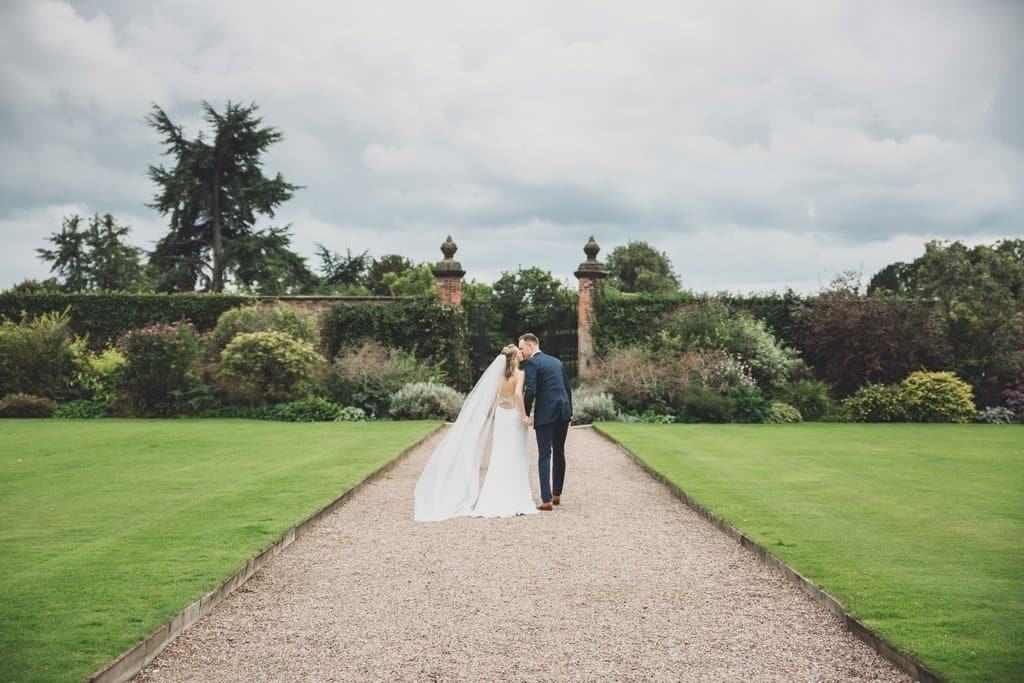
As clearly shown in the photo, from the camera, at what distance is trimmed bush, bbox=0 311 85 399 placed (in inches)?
805

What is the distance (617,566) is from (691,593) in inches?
31.6

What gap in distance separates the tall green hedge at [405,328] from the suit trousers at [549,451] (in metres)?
12.9

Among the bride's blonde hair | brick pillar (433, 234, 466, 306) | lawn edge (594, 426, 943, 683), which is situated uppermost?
brick pillar (433, 234, 466, 306)

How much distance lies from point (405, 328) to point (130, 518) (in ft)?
47.0

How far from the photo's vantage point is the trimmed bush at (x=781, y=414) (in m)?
18.0

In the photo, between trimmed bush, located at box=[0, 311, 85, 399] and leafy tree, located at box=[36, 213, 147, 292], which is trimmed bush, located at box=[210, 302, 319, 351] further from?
leafy tree, located at box=[36, 213, 147, 292]

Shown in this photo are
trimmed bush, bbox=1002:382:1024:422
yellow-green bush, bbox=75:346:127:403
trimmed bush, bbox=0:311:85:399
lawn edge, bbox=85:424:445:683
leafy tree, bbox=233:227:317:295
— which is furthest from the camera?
leafy tree, bbox=233:227:317:295

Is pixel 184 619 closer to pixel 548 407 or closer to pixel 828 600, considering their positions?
pixel 828 600

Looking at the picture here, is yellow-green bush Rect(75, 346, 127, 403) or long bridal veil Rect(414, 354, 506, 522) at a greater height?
yellow-green bush Rect(75, 346, 127, 403)

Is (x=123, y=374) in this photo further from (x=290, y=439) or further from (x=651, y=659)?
(x=651, y=659)

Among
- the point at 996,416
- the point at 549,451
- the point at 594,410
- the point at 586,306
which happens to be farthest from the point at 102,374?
the point at 996,416

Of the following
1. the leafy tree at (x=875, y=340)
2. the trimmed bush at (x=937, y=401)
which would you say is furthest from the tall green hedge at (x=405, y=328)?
the trimmed bush at (x=937, y=401)

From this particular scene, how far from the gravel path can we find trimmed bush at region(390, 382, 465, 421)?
10.6m

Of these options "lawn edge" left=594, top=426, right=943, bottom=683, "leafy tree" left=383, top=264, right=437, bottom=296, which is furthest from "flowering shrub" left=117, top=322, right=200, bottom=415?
"leafy tree" left=383, top=264, right=437, bottom=296
